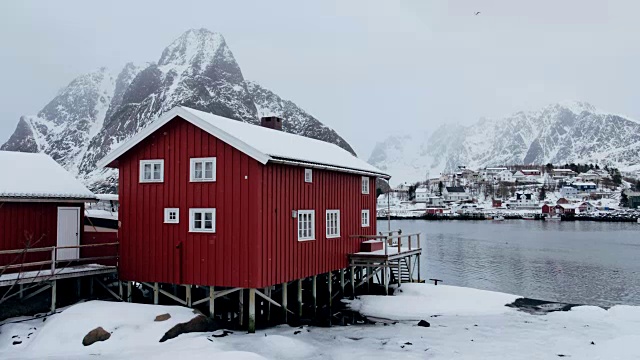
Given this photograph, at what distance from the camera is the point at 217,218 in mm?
20672

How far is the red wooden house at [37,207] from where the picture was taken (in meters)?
20.6

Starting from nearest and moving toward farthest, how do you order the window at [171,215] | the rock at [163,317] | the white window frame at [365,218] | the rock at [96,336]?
the rock at [96,336] → the rock at [163,317] → the window at [171,215] → the white window frame at [365,218]

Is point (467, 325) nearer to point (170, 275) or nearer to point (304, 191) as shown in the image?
point (304, 191)

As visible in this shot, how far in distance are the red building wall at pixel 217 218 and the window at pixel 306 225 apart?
1.03 ft

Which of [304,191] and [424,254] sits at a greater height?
[304,191]

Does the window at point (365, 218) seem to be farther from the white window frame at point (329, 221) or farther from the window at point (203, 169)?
the window at point (203, 169)

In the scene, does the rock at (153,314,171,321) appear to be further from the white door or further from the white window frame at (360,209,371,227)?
the white window frame at (360,209,371,227)

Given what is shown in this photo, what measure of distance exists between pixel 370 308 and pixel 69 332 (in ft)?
42.4

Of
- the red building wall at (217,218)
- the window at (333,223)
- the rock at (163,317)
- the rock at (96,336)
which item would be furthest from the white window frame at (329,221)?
the rock at (96,336)

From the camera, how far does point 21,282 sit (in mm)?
19094

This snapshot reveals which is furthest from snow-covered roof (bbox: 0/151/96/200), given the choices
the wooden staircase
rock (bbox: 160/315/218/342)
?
the wooden staircase

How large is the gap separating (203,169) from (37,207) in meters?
6.66

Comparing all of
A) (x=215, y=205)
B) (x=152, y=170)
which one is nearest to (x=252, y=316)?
(x=215, y=205)

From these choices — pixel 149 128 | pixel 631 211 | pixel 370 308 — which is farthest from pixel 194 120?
pixel 631 211
